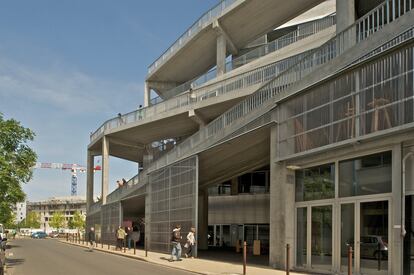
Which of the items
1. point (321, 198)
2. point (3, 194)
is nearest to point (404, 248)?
point (321, 198)

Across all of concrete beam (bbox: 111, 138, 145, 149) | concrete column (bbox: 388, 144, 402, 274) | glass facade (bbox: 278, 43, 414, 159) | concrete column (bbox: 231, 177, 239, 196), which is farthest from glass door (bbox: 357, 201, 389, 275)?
concrete beam (bbox: 111, 138, 145, 149)

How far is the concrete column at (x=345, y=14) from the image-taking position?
2639 cm

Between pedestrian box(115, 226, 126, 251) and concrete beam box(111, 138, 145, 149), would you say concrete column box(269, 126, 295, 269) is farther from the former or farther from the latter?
concrete beam box(111, 138, 145, 149)

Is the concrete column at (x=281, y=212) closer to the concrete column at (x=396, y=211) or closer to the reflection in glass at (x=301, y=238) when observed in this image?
the reflection in glass at (x=301, y=238)

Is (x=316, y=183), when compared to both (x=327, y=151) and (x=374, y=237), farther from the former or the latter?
(x=374, y=237)

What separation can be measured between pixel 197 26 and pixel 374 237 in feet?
109

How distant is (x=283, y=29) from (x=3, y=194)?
34.2 m

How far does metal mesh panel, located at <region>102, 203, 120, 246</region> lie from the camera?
44.1 meters

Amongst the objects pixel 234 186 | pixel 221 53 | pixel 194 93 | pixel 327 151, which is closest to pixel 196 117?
pixel 194 93

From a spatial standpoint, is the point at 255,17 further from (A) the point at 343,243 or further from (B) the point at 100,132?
(A) the point at 343,243

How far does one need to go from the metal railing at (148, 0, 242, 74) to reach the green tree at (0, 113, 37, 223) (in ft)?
79.2

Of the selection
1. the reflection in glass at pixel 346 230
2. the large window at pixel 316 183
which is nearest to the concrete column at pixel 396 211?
the reflection in glass at pixel 346 230

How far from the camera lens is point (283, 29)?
4962 cm

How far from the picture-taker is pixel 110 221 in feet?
152
